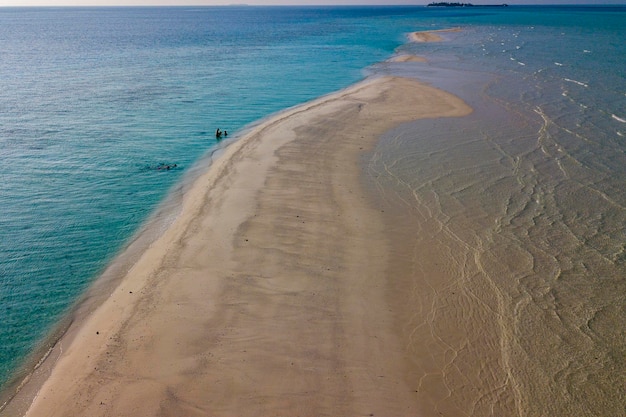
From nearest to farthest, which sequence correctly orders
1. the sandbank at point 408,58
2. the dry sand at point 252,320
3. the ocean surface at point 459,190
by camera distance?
1. the dry sand at point 252,320
2. the ocean surface at point 459,190
3. the sandbank at point 408,58

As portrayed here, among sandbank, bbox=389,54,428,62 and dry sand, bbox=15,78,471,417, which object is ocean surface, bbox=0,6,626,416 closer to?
dry sand, bbox=15,78,471,417

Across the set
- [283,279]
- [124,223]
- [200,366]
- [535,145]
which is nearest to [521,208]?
[535,145]

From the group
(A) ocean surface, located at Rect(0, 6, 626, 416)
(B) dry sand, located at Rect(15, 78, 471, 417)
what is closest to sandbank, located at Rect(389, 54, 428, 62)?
(A) ocean surface, located at Rect(0, 6, 626, 416)

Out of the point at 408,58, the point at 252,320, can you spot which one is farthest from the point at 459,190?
the point at 408,58

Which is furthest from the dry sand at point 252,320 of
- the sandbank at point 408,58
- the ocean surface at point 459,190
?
the sandbank at point 408,58

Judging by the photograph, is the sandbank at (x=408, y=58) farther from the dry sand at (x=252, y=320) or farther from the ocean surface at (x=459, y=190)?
the dry sand at (x=252, y=320)
